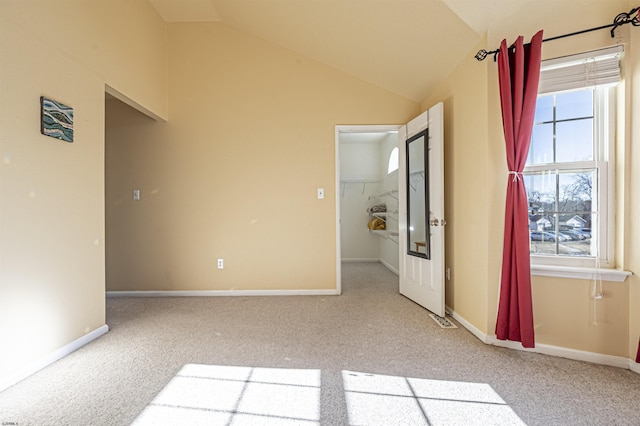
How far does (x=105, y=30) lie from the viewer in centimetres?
268

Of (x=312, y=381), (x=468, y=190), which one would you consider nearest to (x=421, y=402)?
(x=312, y=381)

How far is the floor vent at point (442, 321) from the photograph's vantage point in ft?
9.08

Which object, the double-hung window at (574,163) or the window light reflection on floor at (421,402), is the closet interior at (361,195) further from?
the window light reflection on floor at (421,402)

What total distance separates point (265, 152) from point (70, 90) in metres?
1.92

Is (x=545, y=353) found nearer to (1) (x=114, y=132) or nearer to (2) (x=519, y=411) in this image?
(2) (x=519, y=411)

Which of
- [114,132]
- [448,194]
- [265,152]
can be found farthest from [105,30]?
[448,194]

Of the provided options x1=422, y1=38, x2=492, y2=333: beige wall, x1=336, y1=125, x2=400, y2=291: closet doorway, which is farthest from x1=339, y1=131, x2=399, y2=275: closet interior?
x1=422, y1=38, x2=492, y2=333: beige wall

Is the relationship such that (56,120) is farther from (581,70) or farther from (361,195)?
(361,195)

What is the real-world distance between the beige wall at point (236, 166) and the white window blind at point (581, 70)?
168 centimetres

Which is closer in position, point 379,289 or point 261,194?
point 261,194

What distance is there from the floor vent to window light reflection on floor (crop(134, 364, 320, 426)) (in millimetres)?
1405

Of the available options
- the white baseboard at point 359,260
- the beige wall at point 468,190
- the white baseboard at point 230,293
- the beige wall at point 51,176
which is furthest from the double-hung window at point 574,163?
the white baseboard at point 359,260

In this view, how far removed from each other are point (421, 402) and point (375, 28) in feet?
9.72

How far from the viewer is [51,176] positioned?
2178 millimetres
